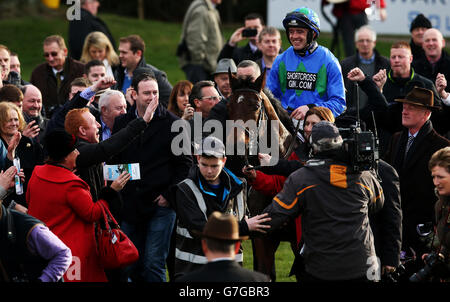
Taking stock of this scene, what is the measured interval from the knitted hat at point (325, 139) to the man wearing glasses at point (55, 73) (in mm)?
5351

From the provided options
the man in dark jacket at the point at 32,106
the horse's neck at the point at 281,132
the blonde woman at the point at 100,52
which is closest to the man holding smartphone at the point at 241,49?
the blonde woman at the point at 100,52

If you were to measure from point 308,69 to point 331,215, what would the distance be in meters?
2.42

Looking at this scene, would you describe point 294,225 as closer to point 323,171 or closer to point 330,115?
point 330,115

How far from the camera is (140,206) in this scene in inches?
279

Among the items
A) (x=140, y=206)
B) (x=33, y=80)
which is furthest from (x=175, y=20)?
(x=140, y=206)

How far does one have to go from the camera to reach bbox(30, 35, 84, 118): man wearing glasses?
397 inches

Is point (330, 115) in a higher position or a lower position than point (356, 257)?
higher

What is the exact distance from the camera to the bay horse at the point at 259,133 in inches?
248

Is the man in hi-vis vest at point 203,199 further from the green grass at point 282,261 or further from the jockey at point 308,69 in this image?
the green grass at point 282,261

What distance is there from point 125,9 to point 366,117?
20057mm

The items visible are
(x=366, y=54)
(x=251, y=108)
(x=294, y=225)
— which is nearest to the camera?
(x=251, y=108)
